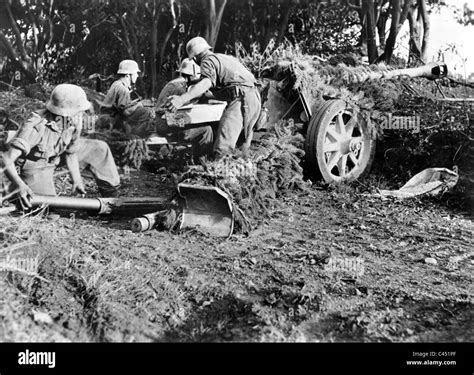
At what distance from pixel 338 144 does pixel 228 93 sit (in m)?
1.29

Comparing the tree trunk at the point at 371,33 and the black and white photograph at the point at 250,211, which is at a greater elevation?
the tree trunk at the point at 371,33

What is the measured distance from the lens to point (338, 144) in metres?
5.93

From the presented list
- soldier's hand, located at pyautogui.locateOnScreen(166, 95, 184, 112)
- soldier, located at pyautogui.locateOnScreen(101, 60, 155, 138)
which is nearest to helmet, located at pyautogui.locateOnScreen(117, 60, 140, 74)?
soldier, located at pyautogui.locateOnScreen(101, 60, 155, 138)

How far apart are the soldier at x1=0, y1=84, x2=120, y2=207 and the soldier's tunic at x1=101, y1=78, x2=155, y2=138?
1.30 m

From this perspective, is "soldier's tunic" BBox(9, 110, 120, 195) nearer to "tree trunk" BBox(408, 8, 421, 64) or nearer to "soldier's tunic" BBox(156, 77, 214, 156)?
"soldier's tunic" BBox(156, 77, 214, 156)

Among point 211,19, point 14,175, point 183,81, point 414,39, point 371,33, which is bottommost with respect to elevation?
point 14,175

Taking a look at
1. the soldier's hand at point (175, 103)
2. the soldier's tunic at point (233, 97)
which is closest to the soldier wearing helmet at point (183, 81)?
the soldier's hand at point (175, 103)

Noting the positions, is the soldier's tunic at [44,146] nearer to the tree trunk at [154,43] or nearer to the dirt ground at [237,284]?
the dirt ground at [237,284]

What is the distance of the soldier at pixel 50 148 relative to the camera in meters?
4.33

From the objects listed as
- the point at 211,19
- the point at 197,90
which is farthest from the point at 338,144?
the point at 211,19

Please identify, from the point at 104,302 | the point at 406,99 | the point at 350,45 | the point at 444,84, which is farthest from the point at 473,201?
the point at 350,45

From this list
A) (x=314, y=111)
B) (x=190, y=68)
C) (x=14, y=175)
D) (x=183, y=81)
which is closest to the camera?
(x=14, y=175)

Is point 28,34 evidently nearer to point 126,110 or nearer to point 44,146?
point 126,110
